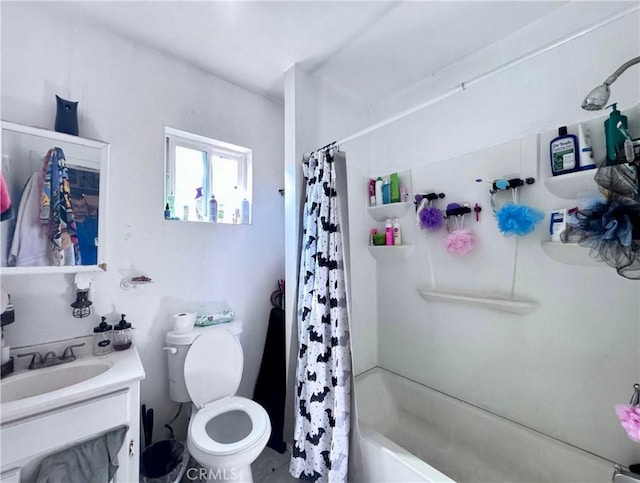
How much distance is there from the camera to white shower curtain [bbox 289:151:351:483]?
1.38 m

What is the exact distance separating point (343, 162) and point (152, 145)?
1.18m

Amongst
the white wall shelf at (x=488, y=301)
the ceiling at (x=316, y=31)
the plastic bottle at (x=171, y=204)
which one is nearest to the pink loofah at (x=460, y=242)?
the white wall shelf at (x=488, y=301)

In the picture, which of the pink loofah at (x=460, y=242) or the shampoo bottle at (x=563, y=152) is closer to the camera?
the shampoo bottle at (x=563, y=152)

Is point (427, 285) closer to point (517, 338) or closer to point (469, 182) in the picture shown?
point (517, 338)

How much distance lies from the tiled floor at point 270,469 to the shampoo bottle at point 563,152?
7.43 ft

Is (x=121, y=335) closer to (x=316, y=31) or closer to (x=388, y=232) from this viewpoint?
(x=388, y=232)

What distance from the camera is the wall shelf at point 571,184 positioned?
1.22 m

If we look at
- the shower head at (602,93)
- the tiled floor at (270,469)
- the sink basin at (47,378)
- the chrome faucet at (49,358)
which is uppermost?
the shower head at (602,93)

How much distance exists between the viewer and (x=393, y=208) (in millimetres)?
1979

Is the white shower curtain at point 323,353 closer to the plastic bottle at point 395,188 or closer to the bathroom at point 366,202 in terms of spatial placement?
the bathroom at point 366,202

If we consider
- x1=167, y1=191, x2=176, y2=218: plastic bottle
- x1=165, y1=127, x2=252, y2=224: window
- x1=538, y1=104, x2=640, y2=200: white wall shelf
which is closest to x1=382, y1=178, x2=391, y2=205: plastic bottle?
x1=538, y1=104, x2=640, y2=200: white wall shelf

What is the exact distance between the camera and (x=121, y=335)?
140 centimetres

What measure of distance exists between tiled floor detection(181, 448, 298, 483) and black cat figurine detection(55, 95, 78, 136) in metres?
1.97

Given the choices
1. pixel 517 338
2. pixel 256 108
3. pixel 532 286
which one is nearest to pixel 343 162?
pixel 256 108
